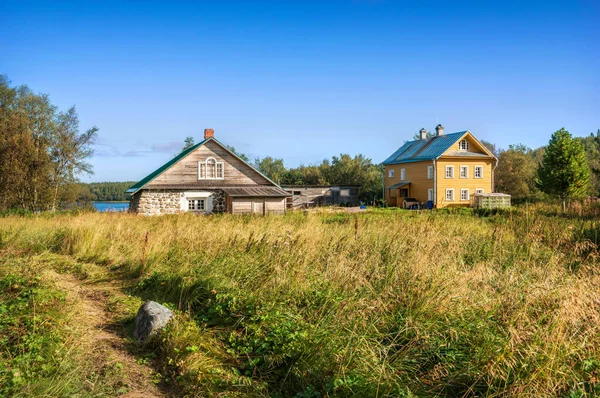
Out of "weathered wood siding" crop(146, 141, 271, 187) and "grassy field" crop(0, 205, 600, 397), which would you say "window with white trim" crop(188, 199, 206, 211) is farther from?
"grassy field" crop(0, 205, 600, 397)

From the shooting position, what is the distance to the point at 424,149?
138 ft

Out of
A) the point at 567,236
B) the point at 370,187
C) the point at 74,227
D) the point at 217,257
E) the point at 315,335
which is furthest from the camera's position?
the point at 370,187

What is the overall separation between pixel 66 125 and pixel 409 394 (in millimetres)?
37000

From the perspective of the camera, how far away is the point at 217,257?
8023 mm

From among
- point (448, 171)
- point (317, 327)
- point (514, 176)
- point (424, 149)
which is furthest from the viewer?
point (514, 176)

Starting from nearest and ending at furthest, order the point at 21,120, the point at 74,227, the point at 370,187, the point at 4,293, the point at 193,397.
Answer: the point at 193,397 < the point at 4,293 < the point at 74,227 < the point at 21,120 < the point at 370,187

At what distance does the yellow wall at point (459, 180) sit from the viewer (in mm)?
38625

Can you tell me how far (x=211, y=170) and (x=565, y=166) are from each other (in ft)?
90.6

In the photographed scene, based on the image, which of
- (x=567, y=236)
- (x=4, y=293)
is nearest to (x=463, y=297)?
(x=567, y=236)

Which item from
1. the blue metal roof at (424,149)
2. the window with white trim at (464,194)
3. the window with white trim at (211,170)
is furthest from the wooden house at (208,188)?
the window with white trim at (464,194)

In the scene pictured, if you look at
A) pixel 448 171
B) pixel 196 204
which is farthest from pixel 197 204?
pixel 448 171

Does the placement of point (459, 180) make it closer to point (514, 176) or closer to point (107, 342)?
point (514, 176)

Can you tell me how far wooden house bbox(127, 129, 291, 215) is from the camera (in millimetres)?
28328

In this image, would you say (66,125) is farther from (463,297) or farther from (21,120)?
(463,297)
